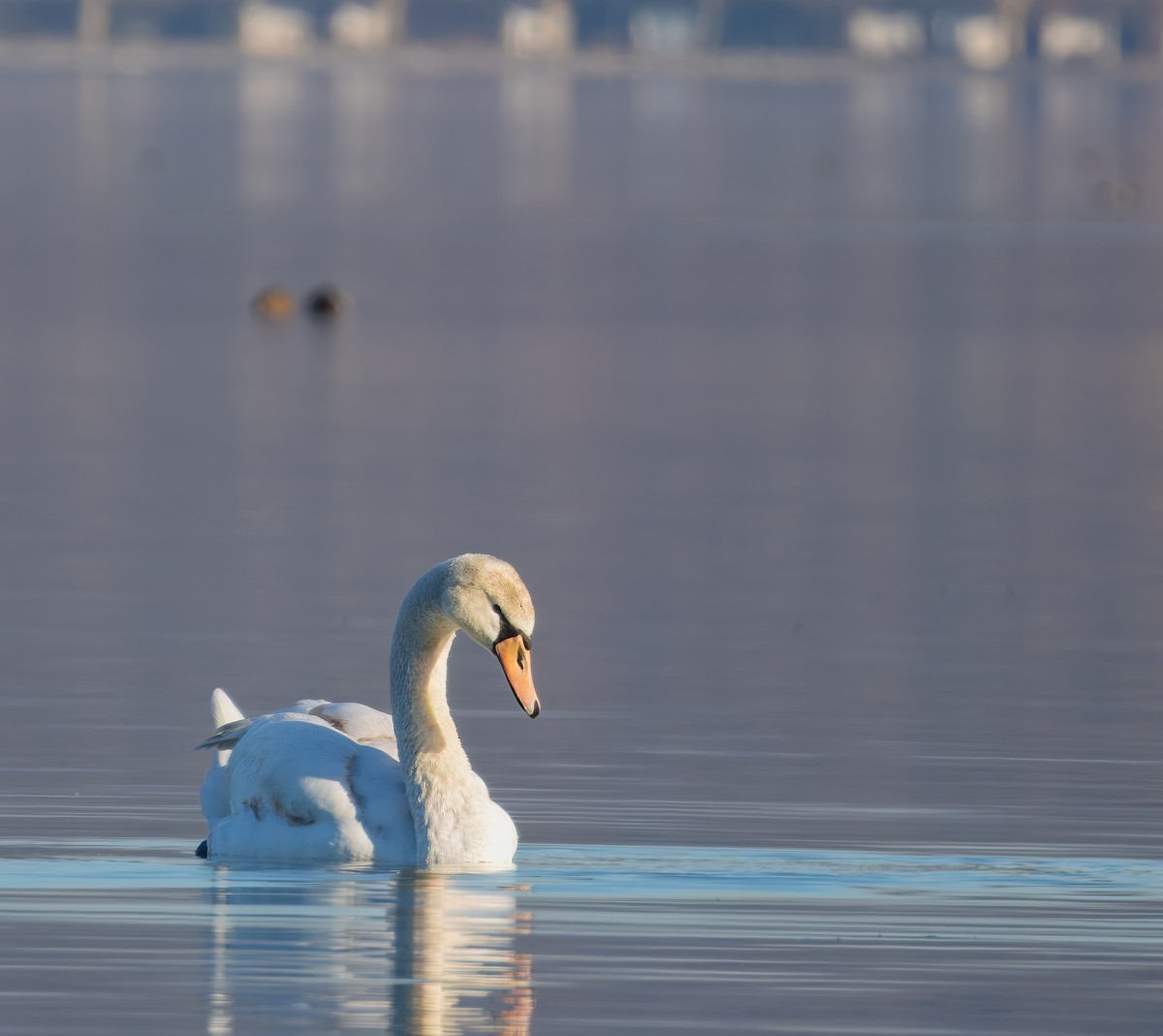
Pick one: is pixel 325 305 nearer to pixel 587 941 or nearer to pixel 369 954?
pixel 587 941

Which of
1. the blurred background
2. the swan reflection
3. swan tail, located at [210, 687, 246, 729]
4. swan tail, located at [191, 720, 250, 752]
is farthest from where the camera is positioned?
the blurred background

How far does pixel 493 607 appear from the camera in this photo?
413 inches

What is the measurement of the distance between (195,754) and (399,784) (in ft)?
6.32

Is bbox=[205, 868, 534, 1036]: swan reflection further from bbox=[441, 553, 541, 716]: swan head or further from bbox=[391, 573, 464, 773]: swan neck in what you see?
bbox=[441, 553, 541, 716]: swan head

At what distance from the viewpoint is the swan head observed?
10445 mm

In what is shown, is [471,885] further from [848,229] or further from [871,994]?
[848,229]

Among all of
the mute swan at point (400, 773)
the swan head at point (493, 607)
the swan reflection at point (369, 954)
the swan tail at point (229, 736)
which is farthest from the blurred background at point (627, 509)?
the swan reflection at point (369, 954)

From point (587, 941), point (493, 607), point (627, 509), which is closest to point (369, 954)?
point (587, 941)

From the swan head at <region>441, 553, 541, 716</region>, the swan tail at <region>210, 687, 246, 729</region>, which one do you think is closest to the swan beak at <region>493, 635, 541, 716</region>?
the swan head at <region>441, 553, 541, 716</region>

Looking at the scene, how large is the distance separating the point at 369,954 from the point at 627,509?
1173 centimetres

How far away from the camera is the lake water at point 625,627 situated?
8.91m

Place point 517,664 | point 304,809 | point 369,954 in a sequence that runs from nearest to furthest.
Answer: point 369,954 → point 304,809 → point 517,664

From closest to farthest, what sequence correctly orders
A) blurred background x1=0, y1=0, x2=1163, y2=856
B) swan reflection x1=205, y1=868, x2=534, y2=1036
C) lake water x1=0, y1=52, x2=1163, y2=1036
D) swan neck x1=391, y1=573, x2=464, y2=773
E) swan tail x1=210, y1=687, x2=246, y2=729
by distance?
1. swan reflection x1=205, y1=868, x2=534, y2=1036
2. lake water x1=0, y1=52, x2=1163, y2=1036
3. swan neck x1=391, y1=573, x2=464, y2=773
4. swan tail x1=210, y1=687, x2=246, y2=729
5. blurred background x1=0, y1=0, x2=1163, y2=856

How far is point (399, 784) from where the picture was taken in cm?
1041
